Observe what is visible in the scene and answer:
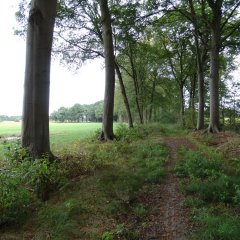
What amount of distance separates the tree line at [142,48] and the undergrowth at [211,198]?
4.17 meters

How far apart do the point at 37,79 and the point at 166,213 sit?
5.12 metres

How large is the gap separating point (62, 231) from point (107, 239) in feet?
Answer: 2.70

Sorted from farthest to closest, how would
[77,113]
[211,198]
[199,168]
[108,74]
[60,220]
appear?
[77,113], [108,74], [199,168], [211,198], [60,220]

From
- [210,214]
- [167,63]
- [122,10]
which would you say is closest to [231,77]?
[167,63]

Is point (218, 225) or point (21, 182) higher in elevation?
point (21, 182)

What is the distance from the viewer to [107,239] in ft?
16.1

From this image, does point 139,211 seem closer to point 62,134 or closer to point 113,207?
point 113,207

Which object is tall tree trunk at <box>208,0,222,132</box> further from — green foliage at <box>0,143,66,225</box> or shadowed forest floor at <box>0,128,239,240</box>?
green foliage at <box>0,143,66,225</box>

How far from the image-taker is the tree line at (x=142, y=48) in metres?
8.82

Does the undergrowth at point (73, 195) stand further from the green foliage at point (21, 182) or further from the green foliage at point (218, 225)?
the green foliage at point (218, 225)

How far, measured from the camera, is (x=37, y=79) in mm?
8734

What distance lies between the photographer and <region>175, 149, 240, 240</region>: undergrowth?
16.1 feet

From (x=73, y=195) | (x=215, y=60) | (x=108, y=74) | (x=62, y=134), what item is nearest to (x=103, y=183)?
(x=73, y=195)

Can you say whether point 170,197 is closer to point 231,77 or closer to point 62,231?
point 62,231
